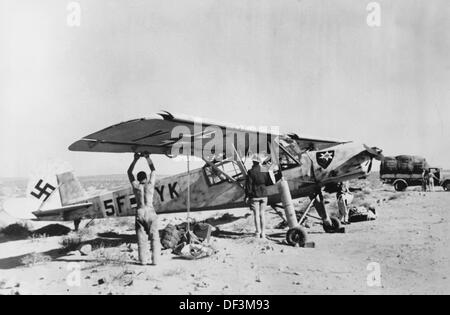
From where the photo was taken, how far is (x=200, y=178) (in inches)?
368

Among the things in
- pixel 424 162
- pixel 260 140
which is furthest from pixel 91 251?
pixel 424 162

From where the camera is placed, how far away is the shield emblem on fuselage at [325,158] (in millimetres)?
Answer: 8430

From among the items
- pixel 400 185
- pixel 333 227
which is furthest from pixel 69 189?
pixel 400 185

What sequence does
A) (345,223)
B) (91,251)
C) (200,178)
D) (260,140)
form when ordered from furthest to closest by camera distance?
(345,223), (200,178), (260,140), (91,251)

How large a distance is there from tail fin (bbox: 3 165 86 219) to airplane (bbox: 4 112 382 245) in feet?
0.08

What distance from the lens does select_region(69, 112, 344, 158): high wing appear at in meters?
5.88

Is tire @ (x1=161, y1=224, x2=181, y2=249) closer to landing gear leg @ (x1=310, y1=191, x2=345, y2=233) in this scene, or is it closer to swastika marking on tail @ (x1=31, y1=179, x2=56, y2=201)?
landing gear leg @ (x1=310, y1=191, x2=345, y2=233)

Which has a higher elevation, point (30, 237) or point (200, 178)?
point (200, 178)

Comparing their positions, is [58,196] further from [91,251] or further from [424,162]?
[424,162]

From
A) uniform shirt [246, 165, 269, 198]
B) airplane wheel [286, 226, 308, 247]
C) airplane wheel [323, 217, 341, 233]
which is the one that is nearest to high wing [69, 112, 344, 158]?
uniform shirt [246, 165, 269, 198]

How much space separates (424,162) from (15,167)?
24.8 metres

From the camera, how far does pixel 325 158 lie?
849cm

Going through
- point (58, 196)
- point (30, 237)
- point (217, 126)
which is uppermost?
point (217, 126)

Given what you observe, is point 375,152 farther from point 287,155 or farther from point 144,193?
point 144,193
